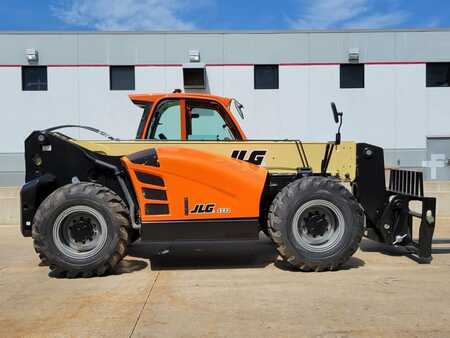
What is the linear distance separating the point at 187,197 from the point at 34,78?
15124mm

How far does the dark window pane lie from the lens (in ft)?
61.2

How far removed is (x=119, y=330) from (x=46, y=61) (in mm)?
16597

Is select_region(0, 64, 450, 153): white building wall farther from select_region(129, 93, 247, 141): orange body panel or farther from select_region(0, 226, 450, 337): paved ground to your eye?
select_region(0, 226, 450, 337): paved ground

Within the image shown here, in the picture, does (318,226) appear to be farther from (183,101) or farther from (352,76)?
(352,76)

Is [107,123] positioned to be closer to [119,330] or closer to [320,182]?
[320,182]

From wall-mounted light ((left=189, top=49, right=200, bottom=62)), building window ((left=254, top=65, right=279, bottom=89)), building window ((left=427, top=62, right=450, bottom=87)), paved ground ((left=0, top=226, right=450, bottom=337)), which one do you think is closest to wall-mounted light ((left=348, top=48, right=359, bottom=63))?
building window ((left=254, top=65, right=279, bottom=89))

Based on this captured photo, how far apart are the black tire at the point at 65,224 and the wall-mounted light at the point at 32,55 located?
14.1 metres

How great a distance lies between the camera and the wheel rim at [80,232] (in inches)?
246

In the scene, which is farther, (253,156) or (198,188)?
(253,156)

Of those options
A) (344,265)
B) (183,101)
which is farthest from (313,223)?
(183,101)

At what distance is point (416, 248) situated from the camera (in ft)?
23.3

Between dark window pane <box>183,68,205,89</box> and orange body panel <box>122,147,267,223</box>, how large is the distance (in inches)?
499

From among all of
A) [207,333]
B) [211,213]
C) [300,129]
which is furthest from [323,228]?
[300,129]

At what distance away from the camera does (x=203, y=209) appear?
251 inches
